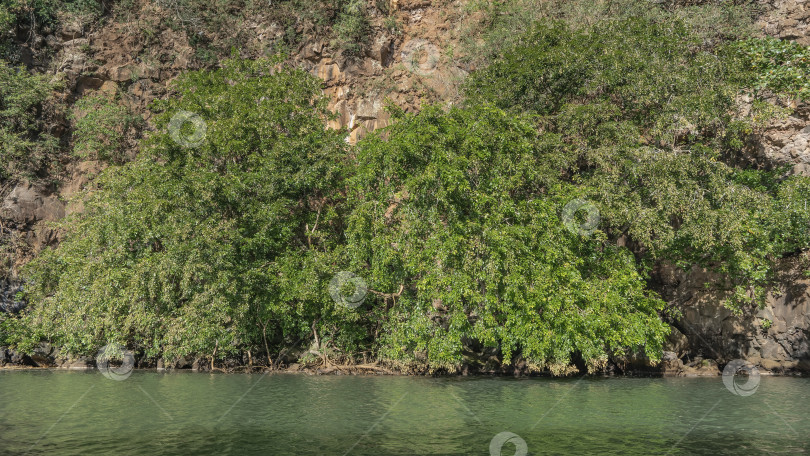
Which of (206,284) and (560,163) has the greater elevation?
(560,163)

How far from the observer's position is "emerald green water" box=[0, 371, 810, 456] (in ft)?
43.0

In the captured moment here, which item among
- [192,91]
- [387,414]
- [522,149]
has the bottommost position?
[387,414]

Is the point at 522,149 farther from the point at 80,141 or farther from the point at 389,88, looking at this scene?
the point at 80,141

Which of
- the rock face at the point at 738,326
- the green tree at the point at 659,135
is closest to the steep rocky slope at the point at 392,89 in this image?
the rock face at the point at 738,326

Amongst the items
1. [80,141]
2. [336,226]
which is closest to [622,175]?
[336,226]

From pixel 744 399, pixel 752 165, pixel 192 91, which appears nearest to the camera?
pixel 744 399

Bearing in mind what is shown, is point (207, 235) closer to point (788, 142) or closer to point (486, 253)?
point (486, 253)

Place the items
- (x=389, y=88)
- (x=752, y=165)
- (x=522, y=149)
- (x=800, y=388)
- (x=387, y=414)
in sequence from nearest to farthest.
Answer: (x=387, y=414) → (x=800, y=388) → (x=522, y=149) → (x=752, y=165) → (x=389, y=88)

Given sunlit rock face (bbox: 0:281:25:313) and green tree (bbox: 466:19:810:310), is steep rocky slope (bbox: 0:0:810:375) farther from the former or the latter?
green tree (bbox: 466:19:810:310)

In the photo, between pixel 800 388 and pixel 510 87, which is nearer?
pixel 800 388

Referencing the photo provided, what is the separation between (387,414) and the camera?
1725 cm

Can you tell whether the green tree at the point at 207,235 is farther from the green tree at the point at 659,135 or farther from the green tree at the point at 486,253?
the green tree at the point at 659,135

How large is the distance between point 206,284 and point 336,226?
874 centimetres

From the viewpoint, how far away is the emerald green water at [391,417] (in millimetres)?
13109
